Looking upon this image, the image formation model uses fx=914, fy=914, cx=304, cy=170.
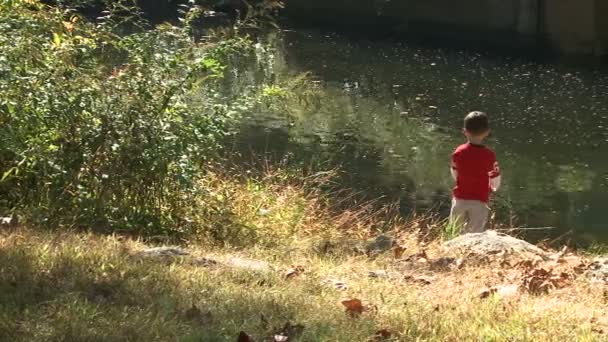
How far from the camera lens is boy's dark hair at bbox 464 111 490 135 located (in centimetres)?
662

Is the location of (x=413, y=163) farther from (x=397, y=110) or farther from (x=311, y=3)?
(x=311, y=3)

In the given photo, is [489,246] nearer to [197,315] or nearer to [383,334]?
[383,334]

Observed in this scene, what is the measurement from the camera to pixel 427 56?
2408cm

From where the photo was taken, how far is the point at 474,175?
6754mm

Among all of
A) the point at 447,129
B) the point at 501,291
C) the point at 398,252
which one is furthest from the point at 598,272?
the point at 447,129

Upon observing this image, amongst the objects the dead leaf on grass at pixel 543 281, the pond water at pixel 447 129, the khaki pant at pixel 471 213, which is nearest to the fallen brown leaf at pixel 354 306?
the dead leaf on grass at pixel 543 281

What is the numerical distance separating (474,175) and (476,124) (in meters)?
0.39

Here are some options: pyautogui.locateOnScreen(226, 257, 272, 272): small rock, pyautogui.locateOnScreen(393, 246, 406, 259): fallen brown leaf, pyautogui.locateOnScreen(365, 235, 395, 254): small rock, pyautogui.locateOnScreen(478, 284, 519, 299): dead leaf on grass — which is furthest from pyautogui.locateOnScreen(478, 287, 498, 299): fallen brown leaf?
pyautogui.locateOnScreen(365, 235, 395, 254): small rock

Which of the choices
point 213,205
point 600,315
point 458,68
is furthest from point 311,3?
point 600,315

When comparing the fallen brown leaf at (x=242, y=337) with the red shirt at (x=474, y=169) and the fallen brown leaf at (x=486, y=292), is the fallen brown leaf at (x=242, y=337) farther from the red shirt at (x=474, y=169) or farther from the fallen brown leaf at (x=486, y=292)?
the red shirt at (x=474, y=169)

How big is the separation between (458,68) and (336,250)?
54.4 ft

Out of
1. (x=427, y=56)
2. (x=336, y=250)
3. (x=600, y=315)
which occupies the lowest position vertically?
(x=427, y=56)

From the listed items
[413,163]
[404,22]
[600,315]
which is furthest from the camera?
[404,22]

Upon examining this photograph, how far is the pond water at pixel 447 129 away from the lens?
35.8 ft
